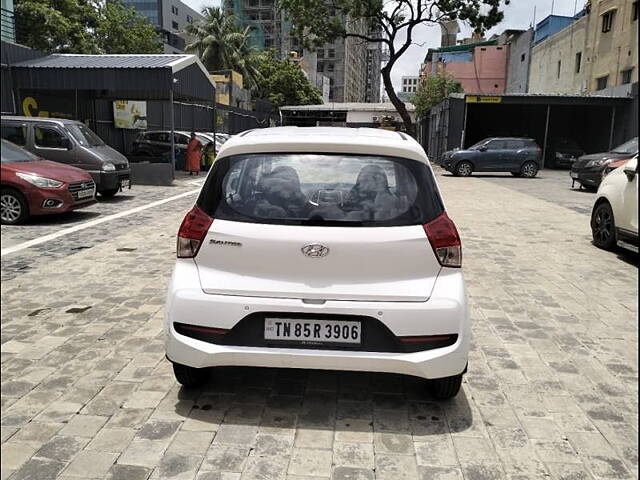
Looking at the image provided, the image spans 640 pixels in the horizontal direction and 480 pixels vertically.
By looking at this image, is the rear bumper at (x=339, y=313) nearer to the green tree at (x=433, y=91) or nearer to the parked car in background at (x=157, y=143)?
the parked car in background at (x=157, y=143)

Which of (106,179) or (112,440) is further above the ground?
(106,179)

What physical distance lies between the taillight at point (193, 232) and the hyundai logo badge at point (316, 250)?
1.90 feet

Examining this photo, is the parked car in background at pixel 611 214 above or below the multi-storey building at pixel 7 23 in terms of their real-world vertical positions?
below

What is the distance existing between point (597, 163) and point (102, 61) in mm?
14992

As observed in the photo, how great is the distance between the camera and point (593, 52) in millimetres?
30281

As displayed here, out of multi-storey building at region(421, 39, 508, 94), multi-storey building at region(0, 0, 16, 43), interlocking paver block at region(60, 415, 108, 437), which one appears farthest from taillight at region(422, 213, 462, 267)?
multi-storey building at region(421, 39, 508, 94)

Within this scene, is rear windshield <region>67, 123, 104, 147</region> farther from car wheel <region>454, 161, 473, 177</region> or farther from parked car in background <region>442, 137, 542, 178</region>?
car wheel <region>454, 161, 473, 177</region>

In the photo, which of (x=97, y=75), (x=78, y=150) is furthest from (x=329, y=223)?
(x=97, y=75)

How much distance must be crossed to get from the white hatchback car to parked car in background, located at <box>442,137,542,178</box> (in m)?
20.8

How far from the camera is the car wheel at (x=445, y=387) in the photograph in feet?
11.4

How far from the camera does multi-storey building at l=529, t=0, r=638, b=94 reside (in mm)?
26500

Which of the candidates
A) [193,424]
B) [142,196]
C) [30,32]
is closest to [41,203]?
[142,196]

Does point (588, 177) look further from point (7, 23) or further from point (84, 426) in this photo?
point (7, 23)

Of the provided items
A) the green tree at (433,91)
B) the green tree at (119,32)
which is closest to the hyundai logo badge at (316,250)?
A: the green tree at (433,91)
